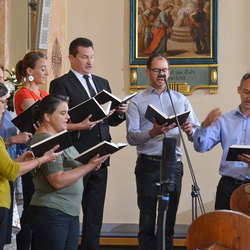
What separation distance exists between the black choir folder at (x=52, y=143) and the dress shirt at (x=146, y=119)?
1.18 m

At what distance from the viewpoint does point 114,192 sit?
20.9 feet

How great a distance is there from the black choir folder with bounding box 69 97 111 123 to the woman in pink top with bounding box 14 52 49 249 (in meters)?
0.66

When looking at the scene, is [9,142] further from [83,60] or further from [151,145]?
[151,145]

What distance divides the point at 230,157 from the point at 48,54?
3033 millimetres

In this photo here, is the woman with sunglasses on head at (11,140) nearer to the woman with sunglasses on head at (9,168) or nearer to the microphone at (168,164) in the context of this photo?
the woman with sunglasses on head at (9,168)

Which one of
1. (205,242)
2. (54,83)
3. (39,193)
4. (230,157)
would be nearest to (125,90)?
(54,83)

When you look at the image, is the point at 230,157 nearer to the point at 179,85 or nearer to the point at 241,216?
the point at 241,216

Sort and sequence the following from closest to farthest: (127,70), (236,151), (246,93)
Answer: (236,151) < (246,93) < (127,70)

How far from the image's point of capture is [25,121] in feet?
11.0

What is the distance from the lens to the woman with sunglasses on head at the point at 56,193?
2580 millimetres

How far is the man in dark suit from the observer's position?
3.58m

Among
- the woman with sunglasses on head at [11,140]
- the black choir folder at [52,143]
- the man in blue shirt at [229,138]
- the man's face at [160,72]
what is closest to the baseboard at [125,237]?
the woman with sunglasses on head at [11,140]

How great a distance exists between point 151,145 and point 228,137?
25.2 inches

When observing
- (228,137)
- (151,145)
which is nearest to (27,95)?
(151,145)
